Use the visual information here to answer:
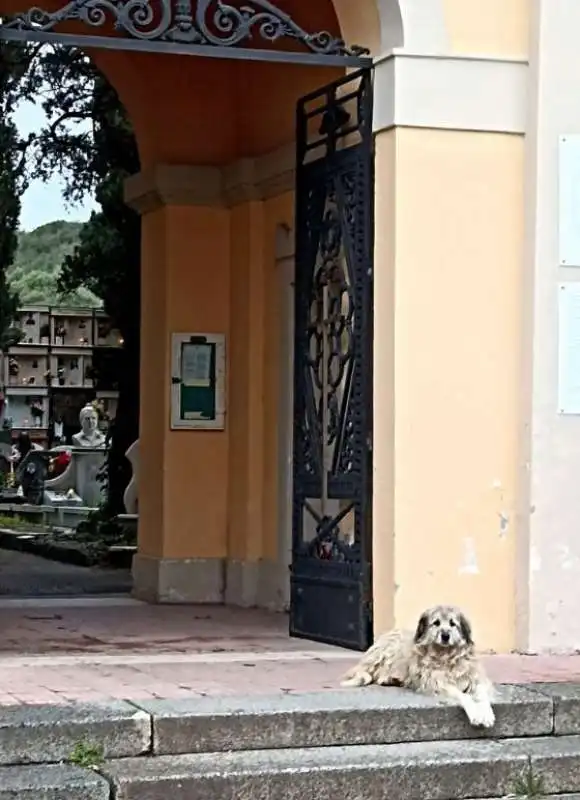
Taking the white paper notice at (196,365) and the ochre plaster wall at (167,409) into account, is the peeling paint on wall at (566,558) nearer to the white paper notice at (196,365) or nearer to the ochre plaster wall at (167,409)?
the ochre plaster wall at (167,409)

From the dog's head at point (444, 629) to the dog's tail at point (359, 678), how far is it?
0.39 m

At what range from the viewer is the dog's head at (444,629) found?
7.45 m

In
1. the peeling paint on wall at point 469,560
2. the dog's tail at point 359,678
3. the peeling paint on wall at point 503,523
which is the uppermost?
the peeling paint on wall at point 503,523

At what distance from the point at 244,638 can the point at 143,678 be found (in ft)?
6.70

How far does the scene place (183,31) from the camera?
9195 millimetres

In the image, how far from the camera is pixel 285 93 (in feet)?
39.2

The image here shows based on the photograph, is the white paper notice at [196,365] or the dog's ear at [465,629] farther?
the white paper notice at [196,365]

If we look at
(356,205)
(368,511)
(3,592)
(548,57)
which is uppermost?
(548,57)

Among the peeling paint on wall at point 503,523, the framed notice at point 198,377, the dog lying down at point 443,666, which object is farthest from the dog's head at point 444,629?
the framed notice at point 198,377

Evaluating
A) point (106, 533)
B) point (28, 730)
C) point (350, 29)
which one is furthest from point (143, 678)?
point (106, 533)

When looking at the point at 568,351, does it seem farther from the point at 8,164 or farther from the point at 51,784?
the point at 8,164

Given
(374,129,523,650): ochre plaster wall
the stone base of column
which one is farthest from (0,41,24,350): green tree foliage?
(374,129,523,650): ochre plaster wall

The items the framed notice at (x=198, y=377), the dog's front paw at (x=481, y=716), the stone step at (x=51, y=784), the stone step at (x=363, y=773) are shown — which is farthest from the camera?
the framed notice at (x=198, y=377)

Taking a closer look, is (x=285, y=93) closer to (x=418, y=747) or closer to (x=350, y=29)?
(x=350, y=29)
